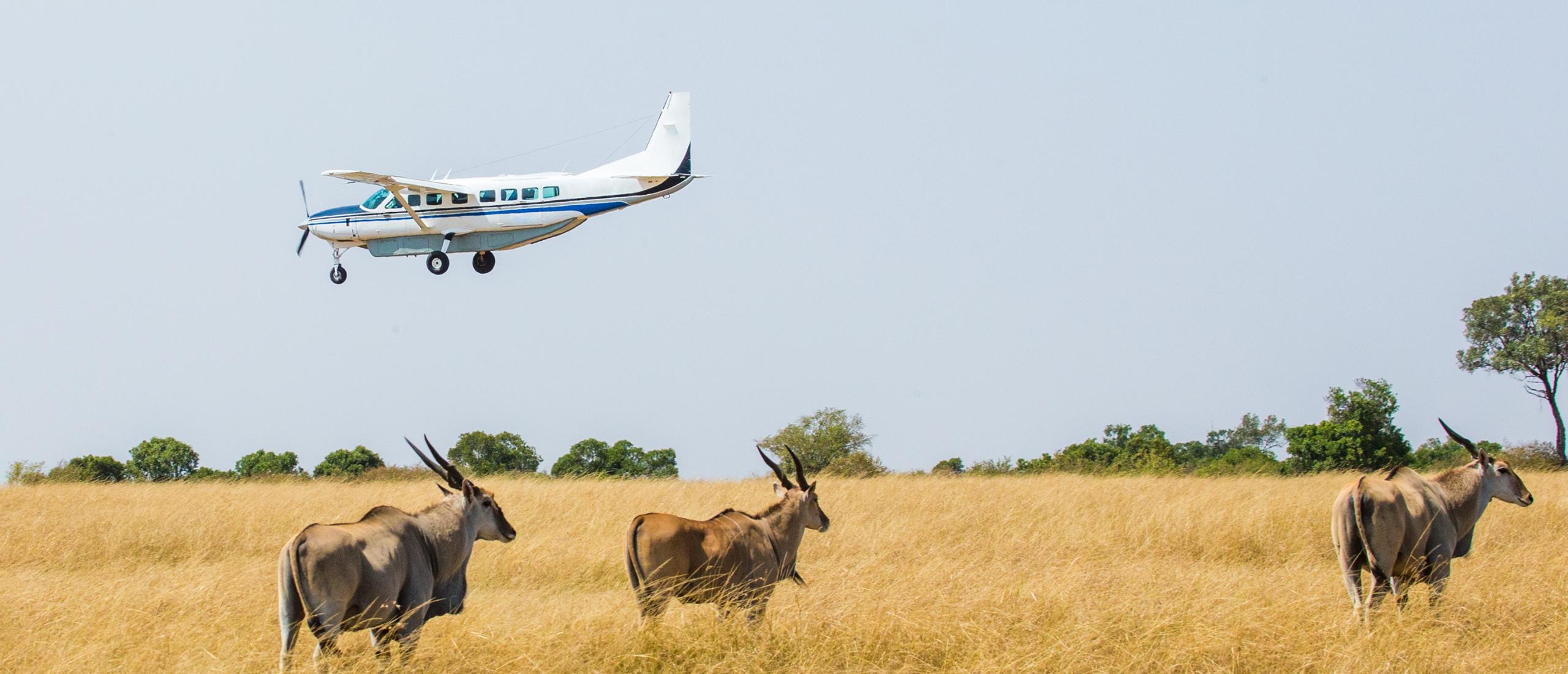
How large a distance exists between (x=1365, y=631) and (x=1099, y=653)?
5.87 feet

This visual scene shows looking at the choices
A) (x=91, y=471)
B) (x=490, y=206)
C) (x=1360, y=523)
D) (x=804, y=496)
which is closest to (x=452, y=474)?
(x=804, y=496)

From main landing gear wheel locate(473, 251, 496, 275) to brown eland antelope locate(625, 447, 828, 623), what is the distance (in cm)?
2049

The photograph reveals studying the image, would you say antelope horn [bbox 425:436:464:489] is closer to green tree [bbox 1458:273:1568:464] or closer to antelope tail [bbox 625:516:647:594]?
antelope tail [bbox 625:516:647:594]

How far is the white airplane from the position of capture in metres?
26.8

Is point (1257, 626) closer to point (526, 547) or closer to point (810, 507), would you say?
point (810, 507)

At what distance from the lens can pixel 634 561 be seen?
26.8ft

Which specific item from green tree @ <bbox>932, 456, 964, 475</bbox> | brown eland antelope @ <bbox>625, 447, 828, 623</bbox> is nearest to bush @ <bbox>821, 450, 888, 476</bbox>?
green tree @ <bbox>932, 456, 964, 475</bbox>

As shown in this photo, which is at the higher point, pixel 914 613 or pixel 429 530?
pixel 429 530

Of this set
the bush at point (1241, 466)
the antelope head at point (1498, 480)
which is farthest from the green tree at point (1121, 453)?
the antelope head at point (1498, 480)

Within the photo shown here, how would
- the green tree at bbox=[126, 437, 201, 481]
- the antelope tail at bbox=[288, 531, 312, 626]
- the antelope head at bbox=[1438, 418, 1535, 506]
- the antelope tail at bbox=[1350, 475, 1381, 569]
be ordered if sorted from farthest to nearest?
the green tree at bbox=[126, 437, 201, 481]
the antelope head at bbox=[1438, 418, 1535, 506]
the antelope tail at bbox=[1350, 475, 1381, 569]
the antelope tail at bbox=[288, 531, 312, 626]

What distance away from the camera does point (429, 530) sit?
7828mm

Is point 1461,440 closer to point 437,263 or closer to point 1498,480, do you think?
point 1498,480

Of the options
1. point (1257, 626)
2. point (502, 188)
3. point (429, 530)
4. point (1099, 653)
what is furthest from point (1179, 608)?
point (502, 188)

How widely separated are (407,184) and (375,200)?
132cm
